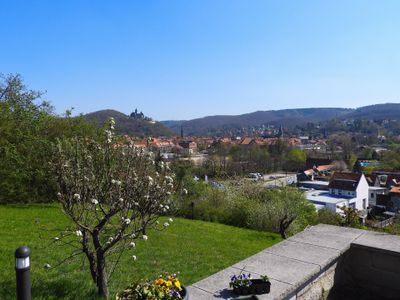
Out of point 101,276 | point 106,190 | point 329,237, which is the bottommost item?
point 101,276

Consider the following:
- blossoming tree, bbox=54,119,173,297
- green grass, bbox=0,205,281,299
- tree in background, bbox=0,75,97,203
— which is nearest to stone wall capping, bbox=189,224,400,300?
blossoming tree, bbox=54,119,173,297

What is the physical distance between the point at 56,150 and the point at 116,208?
1.20 meters

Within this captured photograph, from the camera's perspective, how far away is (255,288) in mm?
2666

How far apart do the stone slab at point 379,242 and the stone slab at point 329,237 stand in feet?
0.30

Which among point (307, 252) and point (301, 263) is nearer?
point (301, 263)

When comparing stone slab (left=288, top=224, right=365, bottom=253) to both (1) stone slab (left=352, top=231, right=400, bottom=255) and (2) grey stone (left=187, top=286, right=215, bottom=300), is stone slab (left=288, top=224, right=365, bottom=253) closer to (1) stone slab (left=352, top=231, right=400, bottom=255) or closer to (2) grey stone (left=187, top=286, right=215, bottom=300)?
(1) stone slab (left=352, top=231, right=400, bottom=255)

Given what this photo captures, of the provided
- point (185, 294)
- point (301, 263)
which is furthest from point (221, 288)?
point (301, 263)

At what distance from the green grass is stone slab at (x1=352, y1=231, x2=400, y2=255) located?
278cm

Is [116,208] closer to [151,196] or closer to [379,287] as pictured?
[151,196]

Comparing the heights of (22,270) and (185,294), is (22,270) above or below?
above

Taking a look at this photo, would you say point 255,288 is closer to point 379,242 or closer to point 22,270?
point 22,270

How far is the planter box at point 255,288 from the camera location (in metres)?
2.65

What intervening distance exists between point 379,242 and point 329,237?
0.55 meters

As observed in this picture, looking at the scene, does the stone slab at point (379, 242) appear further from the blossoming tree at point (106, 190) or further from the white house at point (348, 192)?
the white house at point (348, 192)
